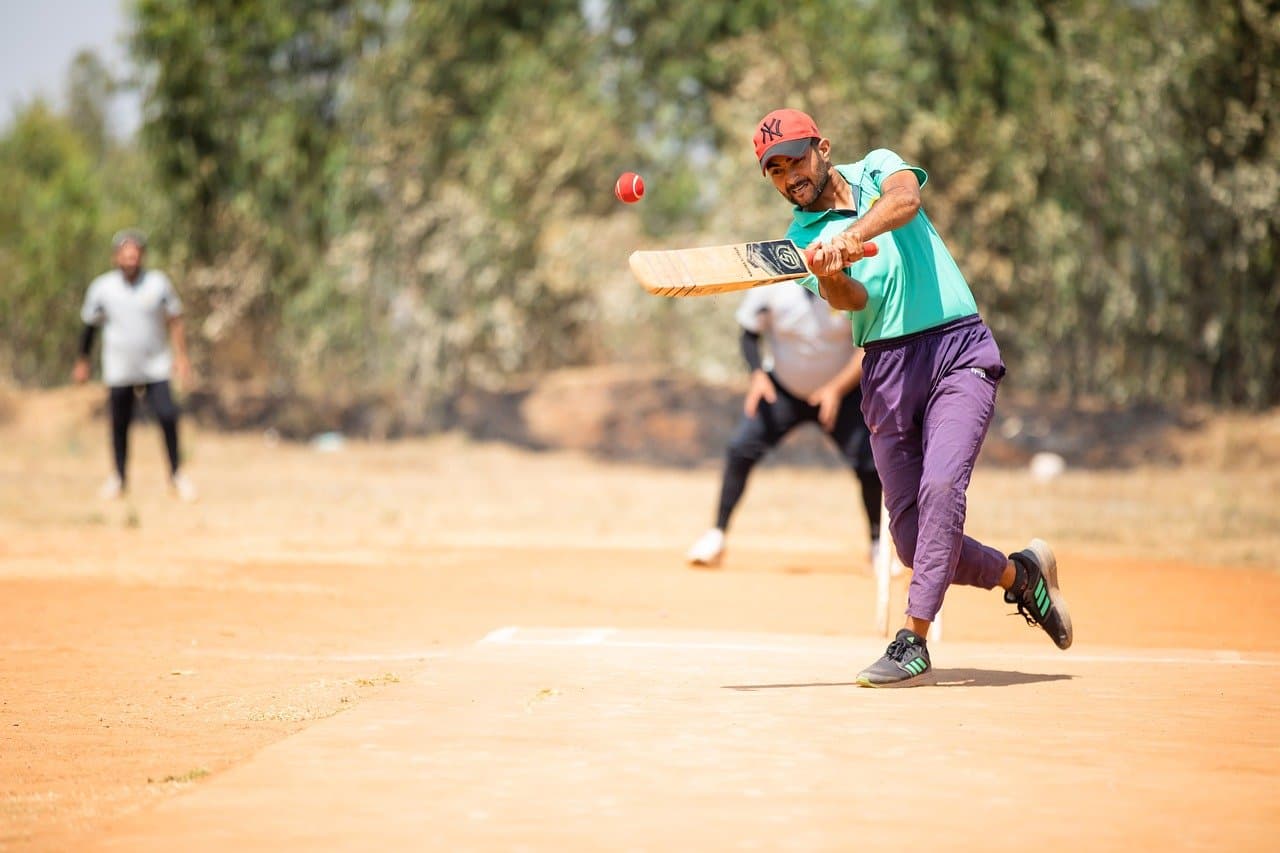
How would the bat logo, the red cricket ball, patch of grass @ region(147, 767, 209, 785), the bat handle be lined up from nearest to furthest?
patch of grass @ region(147, 767, 209, 785), the bat handle, the bat logo, the red cricket ball

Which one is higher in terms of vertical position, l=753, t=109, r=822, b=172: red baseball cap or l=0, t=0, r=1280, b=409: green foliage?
l=0, t=0, r=1280, b=409: green foliage

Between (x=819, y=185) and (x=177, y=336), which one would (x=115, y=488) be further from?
(x=819, y=185)

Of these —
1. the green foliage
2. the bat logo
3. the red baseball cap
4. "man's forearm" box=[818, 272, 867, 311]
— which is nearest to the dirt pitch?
"man's forearm" box=[818, 272, 867, 311]

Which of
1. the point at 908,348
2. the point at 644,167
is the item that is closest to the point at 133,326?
the point at 908,348

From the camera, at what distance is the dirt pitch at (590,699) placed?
3.89 m

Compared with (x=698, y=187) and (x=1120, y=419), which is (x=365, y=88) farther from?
(x=1120, y=419)

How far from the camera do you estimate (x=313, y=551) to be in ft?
39.8

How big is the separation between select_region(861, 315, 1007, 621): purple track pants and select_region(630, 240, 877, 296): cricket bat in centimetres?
51

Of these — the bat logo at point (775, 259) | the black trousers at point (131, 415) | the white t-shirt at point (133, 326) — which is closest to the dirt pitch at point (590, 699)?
the black trousers at point (131, 415)

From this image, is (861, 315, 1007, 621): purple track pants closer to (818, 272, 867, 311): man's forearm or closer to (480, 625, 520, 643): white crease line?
(818, 272, 867, 311): man's forearm

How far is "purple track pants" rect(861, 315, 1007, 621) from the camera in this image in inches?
233

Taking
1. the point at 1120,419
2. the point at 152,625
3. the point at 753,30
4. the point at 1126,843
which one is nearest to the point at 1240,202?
the point at 1120,419

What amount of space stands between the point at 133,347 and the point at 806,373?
20.3 feet

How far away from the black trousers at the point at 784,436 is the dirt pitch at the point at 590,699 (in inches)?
20.6
